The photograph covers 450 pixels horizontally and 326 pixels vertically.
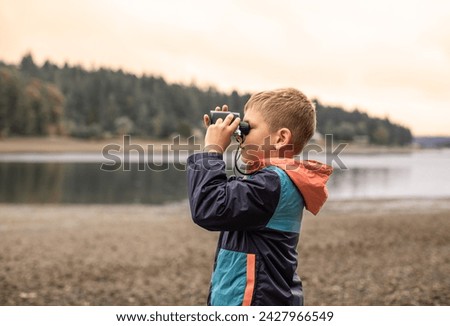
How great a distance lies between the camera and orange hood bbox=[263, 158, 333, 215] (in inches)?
81.1

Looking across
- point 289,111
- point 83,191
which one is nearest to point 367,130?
point 83,191

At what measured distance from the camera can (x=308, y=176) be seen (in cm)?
Result: 209

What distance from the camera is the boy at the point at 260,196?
2004 mm

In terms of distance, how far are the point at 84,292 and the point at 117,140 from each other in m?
84.8

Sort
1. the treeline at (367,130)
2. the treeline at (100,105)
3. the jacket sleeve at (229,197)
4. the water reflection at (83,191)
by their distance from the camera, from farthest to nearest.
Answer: the treeline at (100,105)
the treeline at (367,130)
the water reflection at (83,191)
the jacket sleeve at (229,197)

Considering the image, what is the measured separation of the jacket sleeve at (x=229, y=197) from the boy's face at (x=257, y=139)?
0.40 feet

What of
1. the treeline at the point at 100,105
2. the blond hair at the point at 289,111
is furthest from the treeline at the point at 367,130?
the blond hair at the point at 289,111

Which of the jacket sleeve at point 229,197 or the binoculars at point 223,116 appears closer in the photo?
the jacket sleeve at point 229,197

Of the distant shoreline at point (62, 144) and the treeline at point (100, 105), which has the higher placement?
the treeline at point (100, 105)

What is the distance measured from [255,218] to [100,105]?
317ft

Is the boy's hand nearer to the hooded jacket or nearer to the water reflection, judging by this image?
the hooded jacket

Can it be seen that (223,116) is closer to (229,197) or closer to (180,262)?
(229,197)

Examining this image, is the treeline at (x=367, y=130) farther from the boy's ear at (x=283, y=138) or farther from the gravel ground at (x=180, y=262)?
the boy's ear at (x=283, y=138)

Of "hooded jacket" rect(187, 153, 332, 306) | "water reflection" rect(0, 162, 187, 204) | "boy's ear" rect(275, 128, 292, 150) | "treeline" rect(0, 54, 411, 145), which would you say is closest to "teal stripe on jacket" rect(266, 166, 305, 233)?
"hooded jacket" rect(187, 153, 332, 306)
